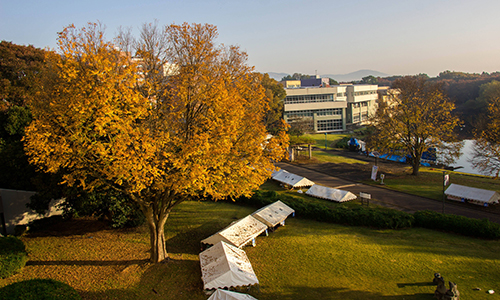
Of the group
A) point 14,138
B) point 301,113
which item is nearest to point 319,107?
point 301,113

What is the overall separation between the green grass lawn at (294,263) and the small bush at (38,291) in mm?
1826

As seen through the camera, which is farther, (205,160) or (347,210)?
(347,210)

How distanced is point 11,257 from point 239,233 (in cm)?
969

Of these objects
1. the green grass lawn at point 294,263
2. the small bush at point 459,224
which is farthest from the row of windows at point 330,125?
the green grass lawn at point 294,263

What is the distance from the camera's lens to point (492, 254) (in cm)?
1499

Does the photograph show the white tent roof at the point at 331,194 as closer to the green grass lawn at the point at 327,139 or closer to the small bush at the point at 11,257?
the small bush at the point at 11,257

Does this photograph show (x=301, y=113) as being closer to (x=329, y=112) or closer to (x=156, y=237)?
(x=329, y=112)

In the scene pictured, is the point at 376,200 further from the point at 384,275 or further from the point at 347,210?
the point at 384,275

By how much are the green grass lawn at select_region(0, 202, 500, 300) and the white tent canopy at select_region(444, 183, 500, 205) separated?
6.59 metres

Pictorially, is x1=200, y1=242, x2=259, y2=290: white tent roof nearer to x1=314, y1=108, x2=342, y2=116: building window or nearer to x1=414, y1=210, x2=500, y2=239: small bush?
x1=414, y1=210, x2=500, y2=239: small bush

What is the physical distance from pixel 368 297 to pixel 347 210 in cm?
932

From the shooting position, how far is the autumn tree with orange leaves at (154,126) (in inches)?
395

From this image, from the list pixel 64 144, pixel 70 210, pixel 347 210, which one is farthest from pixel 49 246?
pixel 347 210

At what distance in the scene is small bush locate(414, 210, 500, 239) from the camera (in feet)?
55.8
